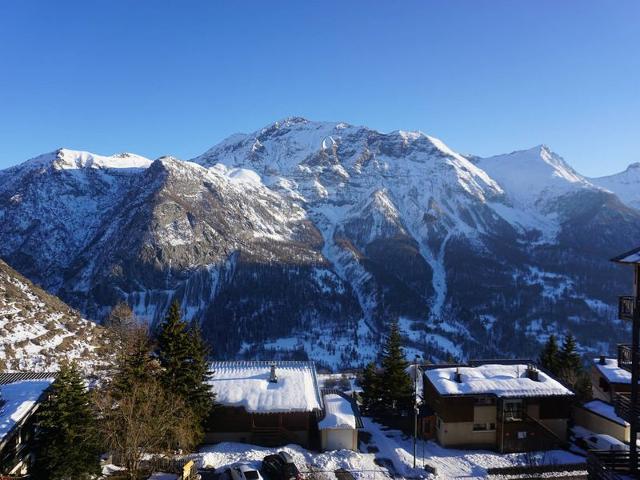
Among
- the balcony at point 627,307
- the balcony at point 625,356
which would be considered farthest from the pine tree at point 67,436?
the balcony at point 627,307

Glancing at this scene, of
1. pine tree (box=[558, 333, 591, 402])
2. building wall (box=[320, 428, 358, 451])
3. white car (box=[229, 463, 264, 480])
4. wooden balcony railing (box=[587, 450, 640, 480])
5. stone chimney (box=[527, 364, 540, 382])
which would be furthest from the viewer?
pine tree (box=[558, 333, 591, 402])

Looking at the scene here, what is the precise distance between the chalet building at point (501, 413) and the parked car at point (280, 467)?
14861 millimetres

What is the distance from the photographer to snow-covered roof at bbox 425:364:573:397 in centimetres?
3962

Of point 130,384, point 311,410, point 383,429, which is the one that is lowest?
point 383,429

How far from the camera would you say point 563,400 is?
40.7 m

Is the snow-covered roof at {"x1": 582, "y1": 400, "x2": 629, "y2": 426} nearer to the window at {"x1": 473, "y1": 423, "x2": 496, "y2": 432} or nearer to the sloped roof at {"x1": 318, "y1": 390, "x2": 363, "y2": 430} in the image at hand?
the window at {"x1": 473, "y1": 423, "x2": 496, "y2": 432}

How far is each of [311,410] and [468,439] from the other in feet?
45.3

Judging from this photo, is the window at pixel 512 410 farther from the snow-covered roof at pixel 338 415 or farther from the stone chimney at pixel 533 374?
the snow-covered roof at pixel 338 415

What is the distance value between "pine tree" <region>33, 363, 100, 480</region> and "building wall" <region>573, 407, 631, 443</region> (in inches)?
1612

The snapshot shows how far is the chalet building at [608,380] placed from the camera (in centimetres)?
4819

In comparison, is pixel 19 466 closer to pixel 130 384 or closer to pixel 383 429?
pixel 130 384

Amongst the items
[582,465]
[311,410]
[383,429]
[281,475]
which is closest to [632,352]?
[582,465]

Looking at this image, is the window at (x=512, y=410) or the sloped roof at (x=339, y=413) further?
the window at (x=512, y=410)

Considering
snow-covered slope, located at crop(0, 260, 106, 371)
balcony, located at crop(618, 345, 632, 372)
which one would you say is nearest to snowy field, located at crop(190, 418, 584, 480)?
balcony, located at crop(618, 345, 632, 372)
